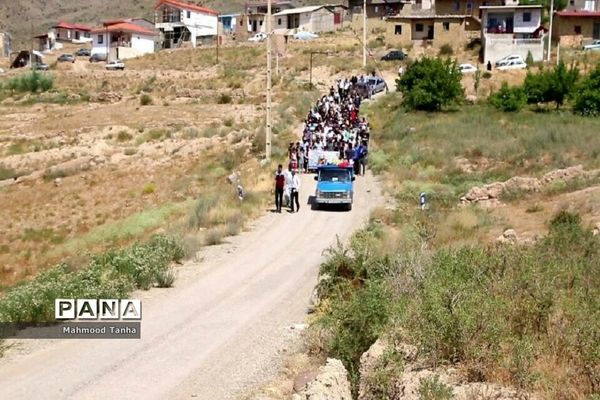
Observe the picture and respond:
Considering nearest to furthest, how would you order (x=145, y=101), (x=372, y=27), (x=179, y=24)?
(x=145, y=101)
(x=372, y=27)
(x=179, y=24)

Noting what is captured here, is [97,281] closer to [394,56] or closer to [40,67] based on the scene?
[394,56]

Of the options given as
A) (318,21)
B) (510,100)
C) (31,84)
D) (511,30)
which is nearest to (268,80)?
(510,100)

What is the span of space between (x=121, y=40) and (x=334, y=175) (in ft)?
251

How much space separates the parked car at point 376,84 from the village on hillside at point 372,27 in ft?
24.5

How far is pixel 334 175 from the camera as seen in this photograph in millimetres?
26797

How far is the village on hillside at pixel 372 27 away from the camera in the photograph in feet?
228

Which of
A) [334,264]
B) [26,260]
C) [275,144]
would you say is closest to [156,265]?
[334,264]

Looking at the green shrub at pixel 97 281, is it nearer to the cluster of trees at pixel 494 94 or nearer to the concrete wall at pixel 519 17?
the cluster of trees at pixel 494 94

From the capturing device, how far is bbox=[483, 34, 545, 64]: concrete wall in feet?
213

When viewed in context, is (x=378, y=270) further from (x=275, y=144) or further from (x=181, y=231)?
(x=275, y=144)

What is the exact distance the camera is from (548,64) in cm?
6144

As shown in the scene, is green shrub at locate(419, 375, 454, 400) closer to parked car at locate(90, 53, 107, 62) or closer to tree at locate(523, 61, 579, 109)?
tree at locate(523, 61, 579, 109)

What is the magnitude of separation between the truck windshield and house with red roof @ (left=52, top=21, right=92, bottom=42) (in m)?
97.1

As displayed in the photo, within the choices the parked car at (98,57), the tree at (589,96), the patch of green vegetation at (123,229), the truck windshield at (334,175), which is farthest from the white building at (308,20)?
the patch of green vegetation at (123,229)
